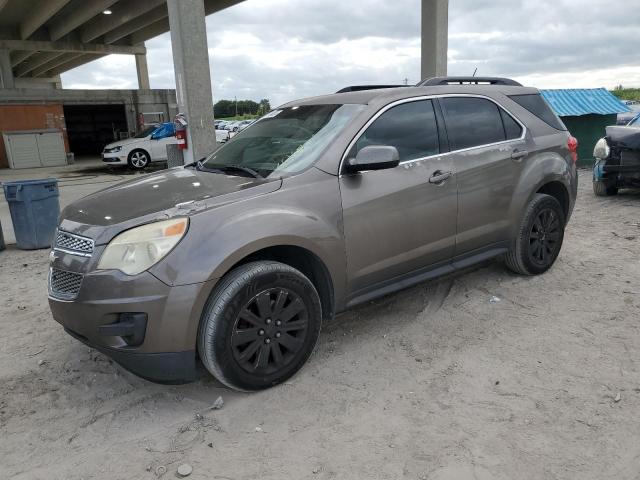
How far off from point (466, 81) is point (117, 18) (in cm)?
2297

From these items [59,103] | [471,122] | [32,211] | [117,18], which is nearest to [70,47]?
[117,18]

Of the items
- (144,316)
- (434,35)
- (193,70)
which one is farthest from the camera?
(434,35)

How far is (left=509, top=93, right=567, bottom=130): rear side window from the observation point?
454cm

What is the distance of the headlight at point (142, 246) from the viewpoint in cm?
266

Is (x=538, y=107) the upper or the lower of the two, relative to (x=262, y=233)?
upper

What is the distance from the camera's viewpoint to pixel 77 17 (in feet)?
75.2

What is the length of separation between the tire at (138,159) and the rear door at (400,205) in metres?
15.1

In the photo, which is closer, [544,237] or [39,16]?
[544,237]

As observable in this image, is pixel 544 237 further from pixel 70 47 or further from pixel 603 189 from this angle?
pixel 70 47

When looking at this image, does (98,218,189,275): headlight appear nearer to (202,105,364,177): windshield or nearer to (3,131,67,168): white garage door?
(202,105,364,177): windshield

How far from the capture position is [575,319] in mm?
3871

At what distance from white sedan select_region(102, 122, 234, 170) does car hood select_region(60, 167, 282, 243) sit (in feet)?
46.6

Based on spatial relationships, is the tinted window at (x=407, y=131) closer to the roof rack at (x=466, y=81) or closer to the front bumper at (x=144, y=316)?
the roof rack at (x=466, y=81)

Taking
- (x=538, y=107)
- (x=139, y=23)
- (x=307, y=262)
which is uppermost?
(x=139, y=23)
